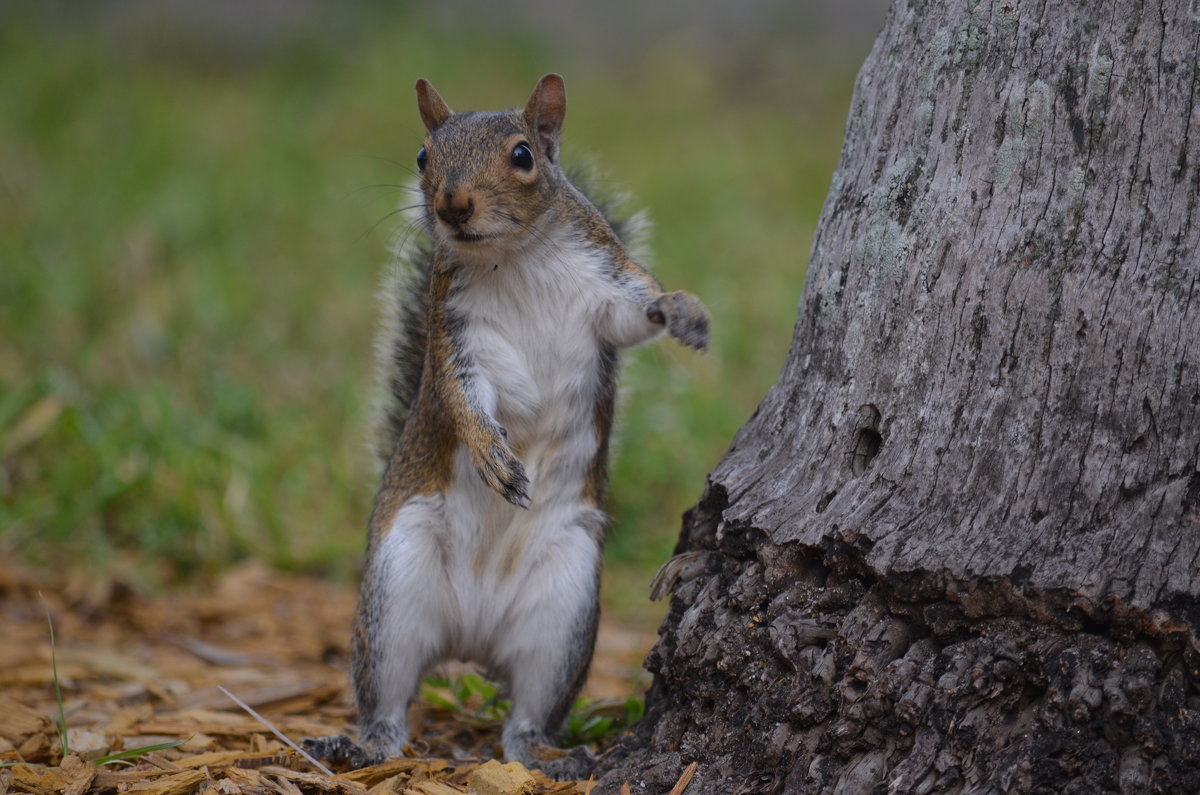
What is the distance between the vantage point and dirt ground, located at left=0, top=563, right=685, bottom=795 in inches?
72.8

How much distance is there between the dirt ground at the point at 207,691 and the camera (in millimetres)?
1850

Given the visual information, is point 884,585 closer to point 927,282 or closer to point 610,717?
point 927,282

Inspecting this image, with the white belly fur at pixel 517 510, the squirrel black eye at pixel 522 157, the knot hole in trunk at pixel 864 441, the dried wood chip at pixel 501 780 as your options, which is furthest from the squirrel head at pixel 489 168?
the dried wood chip at pixel 501 780

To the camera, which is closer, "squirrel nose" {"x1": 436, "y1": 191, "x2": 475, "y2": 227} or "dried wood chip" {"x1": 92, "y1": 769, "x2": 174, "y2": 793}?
"dried wood chip" {"x1": 92, "y1": 769, "x2": 174, "y2": 793}

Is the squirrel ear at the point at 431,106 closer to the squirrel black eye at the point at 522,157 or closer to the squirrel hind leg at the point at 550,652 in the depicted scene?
the squirrel black eye at the point at 522,157

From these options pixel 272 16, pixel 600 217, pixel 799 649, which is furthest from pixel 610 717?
pixel 272 16

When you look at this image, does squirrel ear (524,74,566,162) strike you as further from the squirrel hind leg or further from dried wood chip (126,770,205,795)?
dried wood chip (126,770,205,795)

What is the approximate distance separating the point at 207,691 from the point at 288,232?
328 cm

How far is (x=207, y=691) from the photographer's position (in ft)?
8.25

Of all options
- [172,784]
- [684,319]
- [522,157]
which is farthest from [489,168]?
[172,784]

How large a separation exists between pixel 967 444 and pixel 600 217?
0.92 m

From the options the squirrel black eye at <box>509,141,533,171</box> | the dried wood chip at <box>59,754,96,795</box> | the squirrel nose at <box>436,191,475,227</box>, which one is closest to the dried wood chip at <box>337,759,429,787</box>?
the dried wood chip at <box>59,754,96,795</box>

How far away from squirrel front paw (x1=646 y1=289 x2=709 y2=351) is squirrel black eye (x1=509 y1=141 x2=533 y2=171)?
0.33 m

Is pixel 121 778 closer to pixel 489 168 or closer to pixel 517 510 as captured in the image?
pixel 517 510
